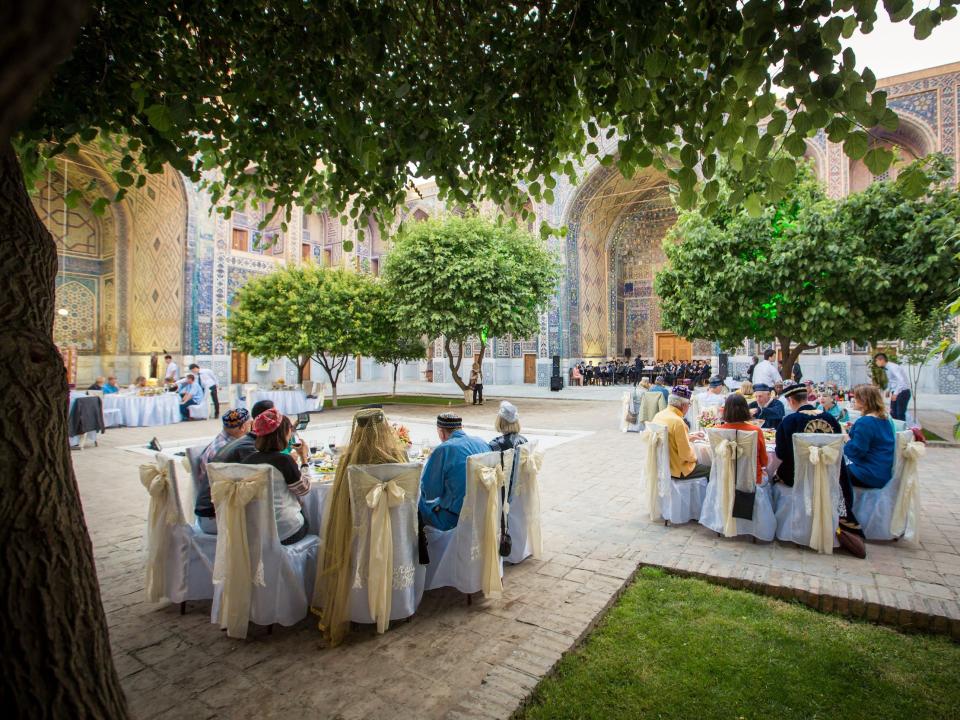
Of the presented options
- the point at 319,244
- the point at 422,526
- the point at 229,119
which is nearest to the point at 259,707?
the point at 422,526

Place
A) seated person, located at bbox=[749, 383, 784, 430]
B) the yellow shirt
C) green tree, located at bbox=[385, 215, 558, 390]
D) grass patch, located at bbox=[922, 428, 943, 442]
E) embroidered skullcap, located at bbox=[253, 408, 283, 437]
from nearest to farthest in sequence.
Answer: embroidered skullcap, located at bbox=[253, 408, 283, 437] < the yellow shirt < seated person, located at bbox=[749, 383, 784, 430] < grass patch, located at bbox=[922, 428, 943, 442] < green tree, located at bbox=[385, 215, 558, 390]

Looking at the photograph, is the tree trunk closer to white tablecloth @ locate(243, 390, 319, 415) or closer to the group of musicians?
white tablecloth @ locate(243, 390, 319, 415)

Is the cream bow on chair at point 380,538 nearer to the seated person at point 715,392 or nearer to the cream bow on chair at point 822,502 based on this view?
the cream bow on chair at point 822,502

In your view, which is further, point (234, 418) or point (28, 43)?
point (234, 418)

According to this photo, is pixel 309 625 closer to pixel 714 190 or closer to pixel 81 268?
pixel 714 190

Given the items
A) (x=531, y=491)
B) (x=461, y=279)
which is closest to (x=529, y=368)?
(x=461, y=279)

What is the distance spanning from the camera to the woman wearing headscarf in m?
2.95

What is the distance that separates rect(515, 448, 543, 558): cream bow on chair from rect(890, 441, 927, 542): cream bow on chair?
3.03 metres

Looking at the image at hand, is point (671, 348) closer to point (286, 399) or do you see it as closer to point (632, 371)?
point (632, 371)

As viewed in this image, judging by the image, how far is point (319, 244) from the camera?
26406mm

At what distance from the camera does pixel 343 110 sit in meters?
2.73

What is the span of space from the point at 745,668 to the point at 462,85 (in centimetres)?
364

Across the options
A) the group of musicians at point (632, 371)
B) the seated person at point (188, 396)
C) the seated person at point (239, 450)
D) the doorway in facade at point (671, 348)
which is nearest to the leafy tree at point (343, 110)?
the seated person at point (239, 450)

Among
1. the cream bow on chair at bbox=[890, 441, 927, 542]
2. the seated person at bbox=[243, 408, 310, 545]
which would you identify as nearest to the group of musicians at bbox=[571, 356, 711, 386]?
the cream bow on chair at bbox=[890, 441, 927, 542]
